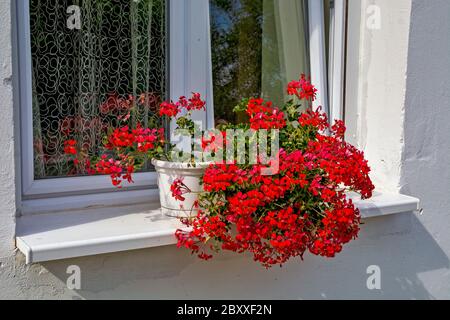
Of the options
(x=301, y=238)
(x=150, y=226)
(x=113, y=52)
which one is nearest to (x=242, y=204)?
(x=301, y=238)

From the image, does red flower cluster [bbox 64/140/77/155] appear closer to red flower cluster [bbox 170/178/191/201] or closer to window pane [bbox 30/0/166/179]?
window pane [bbox 30/0/166/179]

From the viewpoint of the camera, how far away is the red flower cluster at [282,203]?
1.52m

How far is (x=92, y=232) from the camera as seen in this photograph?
1.58m

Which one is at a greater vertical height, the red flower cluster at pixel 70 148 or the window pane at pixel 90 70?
the window pane at pixel 90 70

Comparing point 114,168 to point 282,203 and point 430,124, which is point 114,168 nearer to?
point 282,203

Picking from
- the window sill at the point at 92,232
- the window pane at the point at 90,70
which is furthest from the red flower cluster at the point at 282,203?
the window pane at the point at 90,70

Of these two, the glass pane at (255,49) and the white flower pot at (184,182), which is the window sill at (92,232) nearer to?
the white flower pot at (184,182)

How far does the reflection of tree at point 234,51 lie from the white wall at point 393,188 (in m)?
0.45

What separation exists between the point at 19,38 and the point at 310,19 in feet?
3.96

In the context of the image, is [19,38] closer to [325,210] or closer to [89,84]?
[89,84]

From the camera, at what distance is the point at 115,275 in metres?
1.63

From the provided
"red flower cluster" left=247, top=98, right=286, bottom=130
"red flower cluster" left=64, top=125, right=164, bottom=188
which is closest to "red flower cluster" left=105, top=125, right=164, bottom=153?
"red flower cluster" left=64, top=125, right=164, bottom=188

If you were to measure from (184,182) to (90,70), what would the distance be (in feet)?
1.77

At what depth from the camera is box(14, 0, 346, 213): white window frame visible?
1687 millimetres
